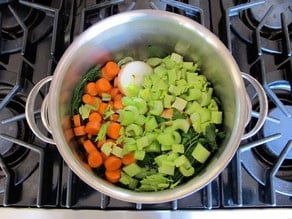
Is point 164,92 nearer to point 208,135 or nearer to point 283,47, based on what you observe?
point 208,135

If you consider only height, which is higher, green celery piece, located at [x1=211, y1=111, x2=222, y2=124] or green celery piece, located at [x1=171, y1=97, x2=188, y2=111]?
green celery piece, located at [x1=171, y1=97, x2=188, y2=111]

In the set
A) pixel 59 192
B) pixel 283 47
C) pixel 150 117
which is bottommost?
pixel 59 192

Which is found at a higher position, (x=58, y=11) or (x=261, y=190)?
(x=58, y=11)

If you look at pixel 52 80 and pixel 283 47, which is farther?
pixel 283 47

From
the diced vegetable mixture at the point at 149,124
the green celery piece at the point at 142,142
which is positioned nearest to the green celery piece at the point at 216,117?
the diced vegetable mixture at the point at 149,124

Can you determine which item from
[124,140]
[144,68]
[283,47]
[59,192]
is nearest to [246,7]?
[283,47]

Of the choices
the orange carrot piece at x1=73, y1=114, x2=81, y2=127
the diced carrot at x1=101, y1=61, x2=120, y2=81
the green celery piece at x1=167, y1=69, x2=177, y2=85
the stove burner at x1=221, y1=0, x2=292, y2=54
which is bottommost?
the orange carrot piece at x1=73, y1=114, x2=81, y2=127

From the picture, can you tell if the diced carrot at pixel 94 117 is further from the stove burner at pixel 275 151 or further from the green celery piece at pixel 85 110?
the stove burner at pixel 275 151

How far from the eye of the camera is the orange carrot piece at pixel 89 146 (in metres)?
0.69

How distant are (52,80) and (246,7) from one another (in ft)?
1.10

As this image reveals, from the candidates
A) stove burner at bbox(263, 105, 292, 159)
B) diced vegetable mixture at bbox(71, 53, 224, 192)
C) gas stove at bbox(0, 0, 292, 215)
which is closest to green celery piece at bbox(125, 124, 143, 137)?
diced vegetable mixture at bbox(71, 53, 224, 192)

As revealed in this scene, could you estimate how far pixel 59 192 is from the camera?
684mm

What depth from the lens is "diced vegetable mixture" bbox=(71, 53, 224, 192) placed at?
67 centimetres

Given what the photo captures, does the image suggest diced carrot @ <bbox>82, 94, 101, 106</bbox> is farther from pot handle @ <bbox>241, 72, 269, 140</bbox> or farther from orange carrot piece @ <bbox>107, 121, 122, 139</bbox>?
pot handle @ <bbox>241, 72, 269, 140</bbox>
